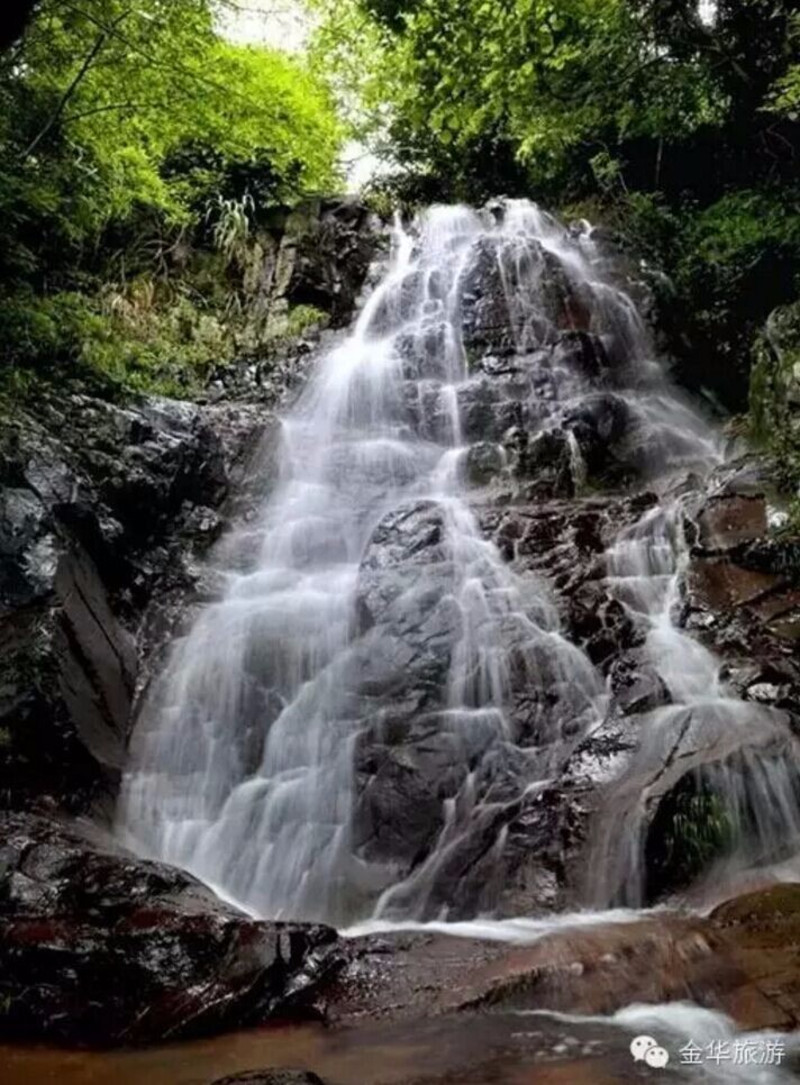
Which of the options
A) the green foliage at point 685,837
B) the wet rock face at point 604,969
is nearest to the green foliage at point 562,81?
the green foliage at point 685,837

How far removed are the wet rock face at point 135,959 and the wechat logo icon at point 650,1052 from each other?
4.98ft

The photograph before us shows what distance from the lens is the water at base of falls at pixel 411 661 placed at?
5.88 meters

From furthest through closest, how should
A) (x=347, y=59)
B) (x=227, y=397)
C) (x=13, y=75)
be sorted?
(x=347, y=59) < (x=227, y=397) < (x=13, y=75)

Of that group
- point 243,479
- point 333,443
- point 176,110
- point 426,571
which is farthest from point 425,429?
point 176,110

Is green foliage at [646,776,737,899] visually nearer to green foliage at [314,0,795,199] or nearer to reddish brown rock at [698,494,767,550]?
reddish brown rock at [698,494,767,550]

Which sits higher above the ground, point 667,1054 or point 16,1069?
point 667,1054

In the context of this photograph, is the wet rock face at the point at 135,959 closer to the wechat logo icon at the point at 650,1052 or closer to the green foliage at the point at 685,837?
the wechat logo icon at the point at 650,1052

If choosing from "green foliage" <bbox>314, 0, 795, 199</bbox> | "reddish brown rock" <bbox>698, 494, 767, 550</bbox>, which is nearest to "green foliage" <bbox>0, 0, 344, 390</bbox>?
"green foliage" <bbox>314, 0, 795, 199</bbox>

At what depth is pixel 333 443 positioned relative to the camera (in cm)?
1173

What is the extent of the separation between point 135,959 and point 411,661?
3602mm

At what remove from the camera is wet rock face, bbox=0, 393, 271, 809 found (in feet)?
20.6

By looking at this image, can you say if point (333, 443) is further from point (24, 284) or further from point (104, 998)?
point (104, 998)

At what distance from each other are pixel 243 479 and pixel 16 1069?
27.0 ft

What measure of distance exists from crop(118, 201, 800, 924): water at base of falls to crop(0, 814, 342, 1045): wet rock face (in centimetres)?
139
